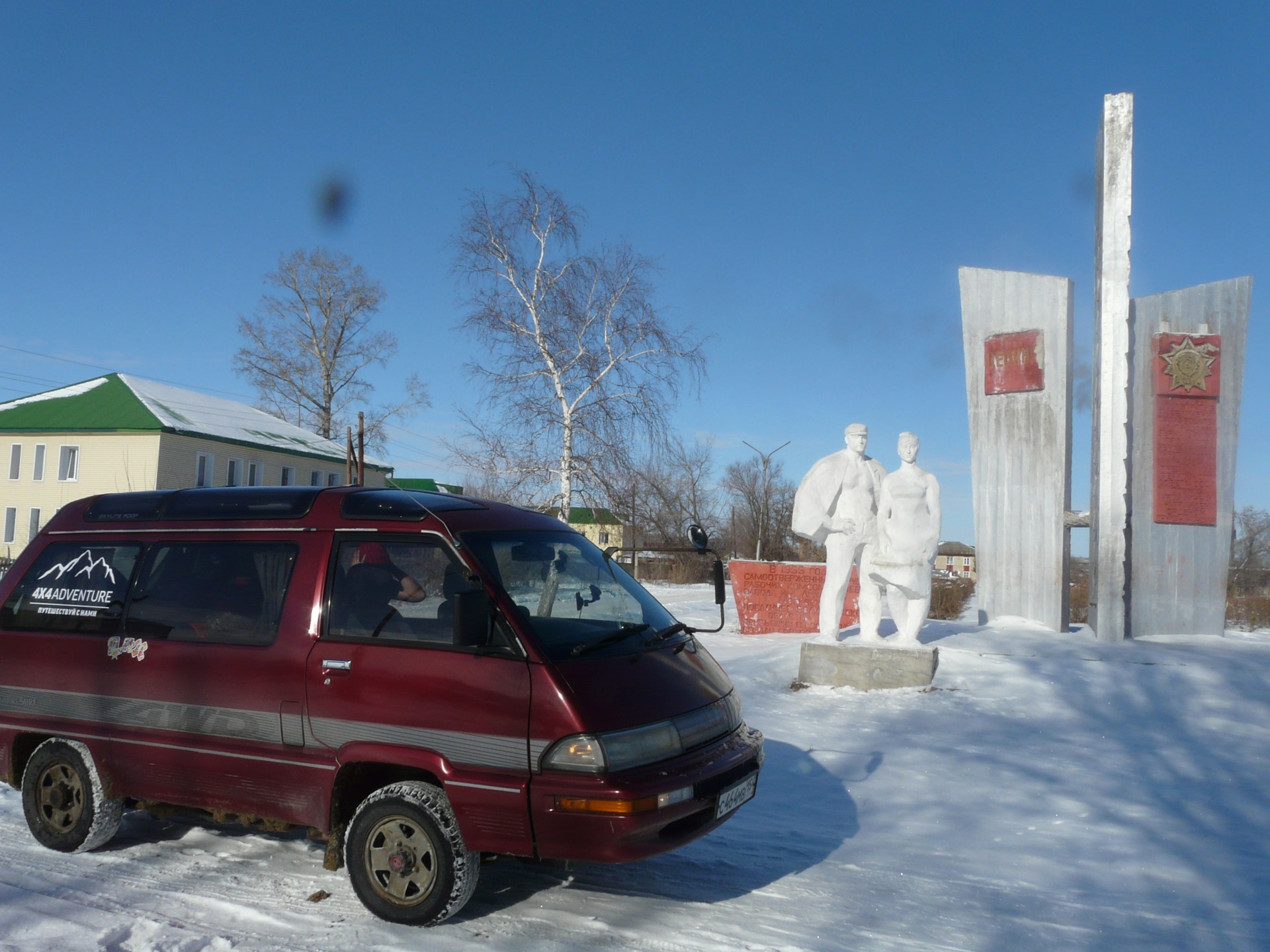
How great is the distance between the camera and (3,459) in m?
37.3

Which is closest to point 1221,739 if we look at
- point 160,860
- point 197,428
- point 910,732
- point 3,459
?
point 910,732

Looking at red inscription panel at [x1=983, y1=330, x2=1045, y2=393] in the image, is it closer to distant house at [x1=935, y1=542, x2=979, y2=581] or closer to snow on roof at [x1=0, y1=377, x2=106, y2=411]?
snow on roof at [x1=0, y1=377, x2=106, y2=411]

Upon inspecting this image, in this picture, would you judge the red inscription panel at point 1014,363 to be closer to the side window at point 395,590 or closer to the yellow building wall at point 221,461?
the side window at point 395,590

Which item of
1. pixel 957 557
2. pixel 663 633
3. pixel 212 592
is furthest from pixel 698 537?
pixel 957 557

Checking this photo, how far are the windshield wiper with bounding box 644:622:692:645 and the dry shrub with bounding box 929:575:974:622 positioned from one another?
13.6 meters

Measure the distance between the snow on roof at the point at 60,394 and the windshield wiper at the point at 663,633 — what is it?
4058cm

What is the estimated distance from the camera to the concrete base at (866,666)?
10.4 metres

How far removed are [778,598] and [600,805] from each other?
41.6 feet

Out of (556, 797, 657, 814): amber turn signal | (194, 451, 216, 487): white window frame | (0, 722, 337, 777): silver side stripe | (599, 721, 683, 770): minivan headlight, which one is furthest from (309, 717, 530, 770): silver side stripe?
(194, 451, 216, 487): white window frame

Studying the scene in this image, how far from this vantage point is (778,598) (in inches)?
635

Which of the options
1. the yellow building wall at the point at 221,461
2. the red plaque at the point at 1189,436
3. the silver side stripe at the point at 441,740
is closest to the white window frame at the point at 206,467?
the yellow building wall at the point at 221,461

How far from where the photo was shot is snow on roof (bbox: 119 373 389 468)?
3678 centimetres

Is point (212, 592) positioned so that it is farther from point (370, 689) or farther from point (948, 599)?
point (948, 599)

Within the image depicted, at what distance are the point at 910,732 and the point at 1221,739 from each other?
2874 millimetres
